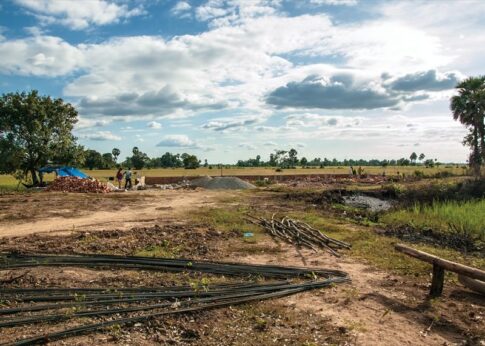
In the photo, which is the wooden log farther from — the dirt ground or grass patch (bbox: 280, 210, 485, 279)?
grass patch (bbox: 280, 210, 485, 279)

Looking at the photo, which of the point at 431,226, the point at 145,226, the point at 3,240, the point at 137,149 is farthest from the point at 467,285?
the point at 137,149

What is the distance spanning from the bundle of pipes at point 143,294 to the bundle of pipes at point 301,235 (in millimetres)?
Result: 2373

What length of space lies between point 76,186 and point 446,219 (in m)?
21.0

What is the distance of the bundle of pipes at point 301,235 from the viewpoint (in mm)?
10320

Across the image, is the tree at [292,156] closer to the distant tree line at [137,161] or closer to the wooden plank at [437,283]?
the distant tree line at [137,161]

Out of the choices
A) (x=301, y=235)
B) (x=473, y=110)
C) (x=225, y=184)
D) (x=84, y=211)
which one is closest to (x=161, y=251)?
(x=301, y=235)

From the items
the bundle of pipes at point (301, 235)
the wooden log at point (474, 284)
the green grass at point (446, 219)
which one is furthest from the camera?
the green grass at point (446, 219)

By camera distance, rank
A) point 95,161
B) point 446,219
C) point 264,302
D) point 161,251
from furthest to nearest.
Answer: point 95,161 < point 446,219 < point 161,251 < point 264,302

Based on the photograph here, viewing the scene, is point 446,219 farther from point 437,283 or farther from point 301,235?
point 437,283

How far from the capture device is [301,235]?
37.3ft

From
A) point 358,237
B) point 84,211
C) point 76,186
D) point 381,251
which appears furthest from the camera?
point 76,186

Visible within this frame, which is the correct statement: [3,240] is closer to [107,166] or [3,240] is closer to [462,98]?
[462,98]

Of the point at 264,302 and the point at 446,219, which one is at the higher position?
the point at 446,219

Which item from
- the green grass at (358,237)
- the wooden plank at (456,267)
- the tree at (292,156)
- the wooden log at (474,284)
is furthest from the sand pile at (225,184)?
the tree at (292,156)
